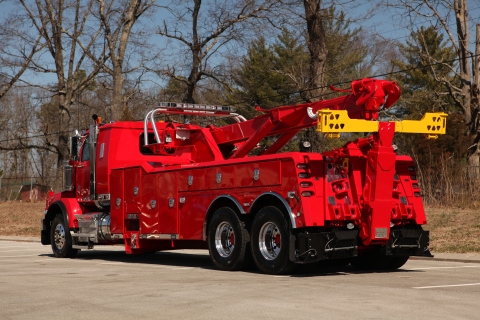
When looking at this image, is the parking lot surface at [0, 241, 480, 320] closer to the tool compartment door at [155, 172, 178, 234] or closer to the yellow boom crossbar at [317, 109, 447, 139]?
the tool compartment door at [155, 172, 178, 234]

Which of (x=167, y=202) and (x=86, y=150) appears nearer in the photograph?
(x=167, y=202)

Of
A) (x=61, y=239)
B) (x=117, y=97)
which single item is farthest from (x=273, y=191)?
(x=117, y=97)

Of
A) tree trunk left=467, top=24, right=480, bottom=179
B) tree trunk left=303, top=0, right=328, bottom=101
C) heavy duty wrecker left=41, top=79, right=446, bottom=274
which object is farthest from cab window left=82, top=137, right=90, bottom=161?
tree trunk left=467, top=24, right=480, bottom=179

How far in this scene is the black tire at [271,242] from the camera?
1235 centimetres

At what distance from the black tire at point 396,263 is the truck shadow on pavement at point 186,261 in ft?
0.30

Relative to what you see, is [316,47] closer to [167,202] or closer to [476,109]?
[476,109]

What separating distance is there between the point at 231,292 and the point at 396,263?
4.68m

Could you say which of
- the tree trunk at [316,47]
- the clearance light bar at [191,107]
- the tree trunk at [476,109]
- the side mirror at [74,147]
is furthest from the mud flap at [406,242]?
the tree trunk at [476,109]

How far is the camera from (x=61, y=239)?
18.3 metres

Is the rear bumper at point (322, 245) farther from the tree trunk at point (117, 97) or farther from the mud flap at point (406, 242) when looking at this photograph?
the tree trunk at point (117, 97)

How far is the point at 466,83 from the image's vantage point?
34.3m

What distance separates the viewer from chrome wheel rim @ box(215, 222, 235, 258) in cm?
1369

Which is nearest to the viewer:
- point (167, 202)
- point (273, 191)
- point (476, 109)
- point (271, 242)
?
point (273, 191)

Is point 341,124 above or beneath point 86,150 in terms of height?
beneath
